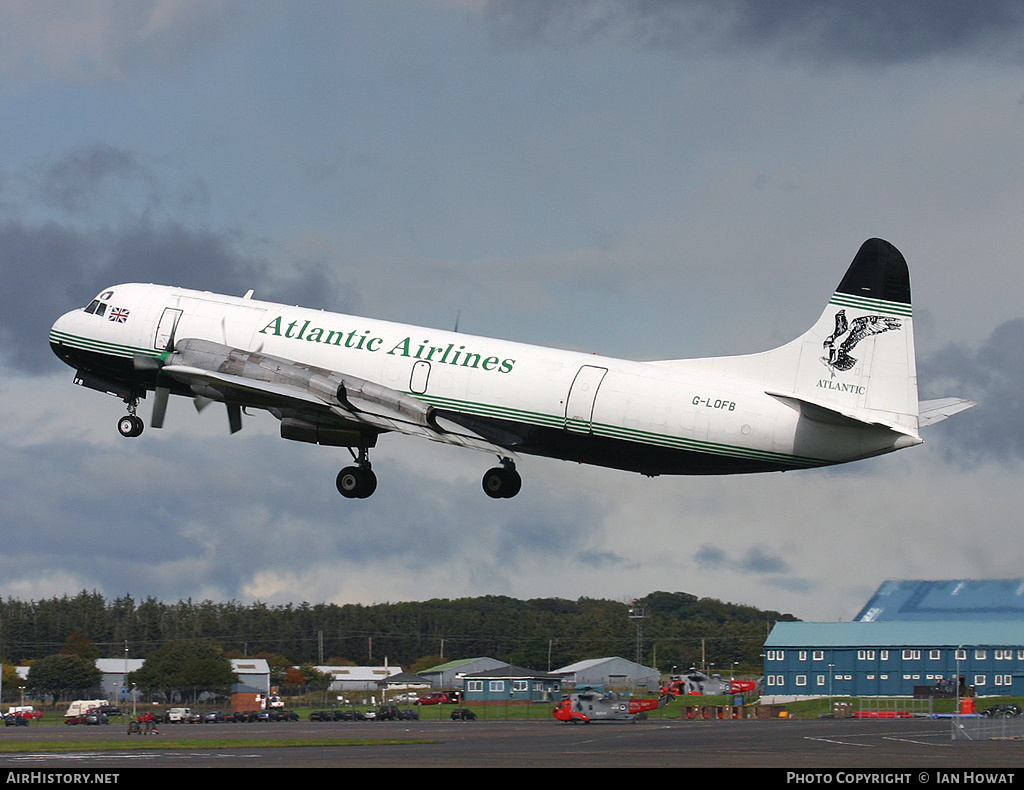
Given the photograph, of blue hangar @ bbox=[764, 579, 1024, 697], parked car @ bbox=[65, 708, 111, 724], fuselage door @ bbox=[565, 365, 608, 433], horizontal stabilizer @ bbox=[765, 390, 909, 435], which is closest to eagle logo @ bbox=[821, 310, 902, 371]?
horizontal stabilizer @ bbox=[765, 390, 909, 435]

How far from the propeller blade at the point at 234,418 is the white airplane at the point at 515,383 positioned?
2.7 inches

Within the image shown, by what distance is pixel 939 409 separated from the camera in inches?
1468

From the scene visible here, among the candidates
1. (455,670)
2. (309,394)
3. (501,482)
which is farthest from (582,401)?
(455,670)

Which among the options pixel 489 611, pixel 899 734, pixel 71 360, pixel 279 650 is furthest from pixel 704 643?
pixel 71 360

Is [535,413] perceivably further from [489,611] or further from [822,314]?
[489,611]

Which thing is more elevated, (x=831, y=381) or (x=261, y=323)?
(x=261, y=323)

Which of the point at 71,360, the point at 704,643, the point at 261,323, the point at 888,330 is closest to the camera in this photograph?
the point at 888,330

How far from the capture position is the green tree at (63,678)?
355 feet

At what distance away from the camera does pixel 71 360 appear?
156ft

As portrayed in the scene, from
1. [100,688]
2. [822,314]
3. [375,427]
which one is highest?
[822,314]

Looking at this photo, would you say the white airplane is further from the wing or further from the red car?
the red car

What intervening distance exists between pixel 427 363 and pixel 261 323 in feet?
21.3

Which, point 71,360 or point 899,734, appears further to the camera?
point 899,734
